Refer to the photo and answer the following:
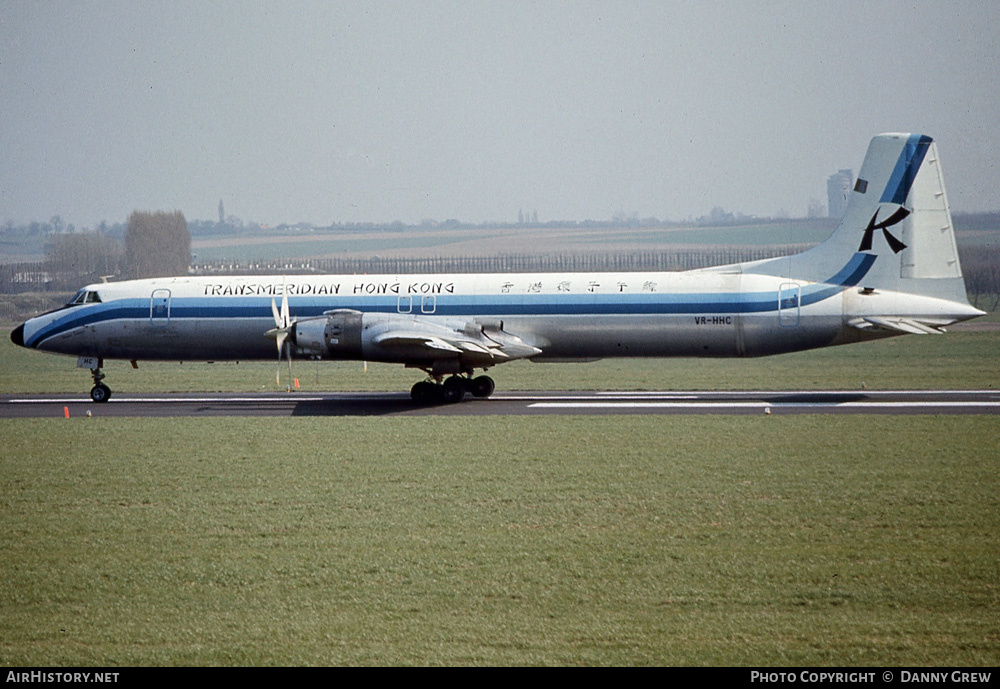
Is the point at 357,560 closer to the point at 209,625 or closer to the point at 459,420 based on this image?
the point at 209,625

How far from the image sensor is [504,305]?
33.8 meters

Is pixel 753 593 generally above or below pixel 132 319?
below

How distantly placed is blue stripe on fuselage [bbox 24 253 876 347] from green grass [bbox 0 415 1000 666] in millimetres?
7992

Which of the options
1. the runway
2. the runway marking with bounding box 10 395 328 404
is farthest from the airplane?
the runway

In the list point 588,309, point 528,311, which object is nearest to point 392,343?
point 528,311

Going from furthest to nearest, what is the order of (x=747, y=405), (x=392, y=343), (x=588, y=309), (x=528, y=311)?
(x=528, y=311)
(x=588, y=309)
(x=392, y=343)
(x=747, y=405)

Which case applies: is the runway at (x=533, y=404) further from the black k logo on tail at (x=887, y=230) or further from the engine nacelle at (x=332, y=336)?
the black k logo on tail at (x=887, y=230)

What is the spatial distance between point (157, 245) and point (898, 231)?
96.3 meters

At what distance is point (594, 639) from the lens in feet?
36.0

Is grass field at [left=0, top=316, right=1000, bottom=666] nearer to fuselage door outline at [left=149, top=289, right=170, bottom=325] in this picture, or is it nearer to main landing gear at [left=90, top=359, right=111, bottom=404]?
main landing gear at [left=90, top=359, right=111, bottom=404]

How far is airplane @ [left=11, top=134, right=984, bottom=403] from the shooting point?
105ft

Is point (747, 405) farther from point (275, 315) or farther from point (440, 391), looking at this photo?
point (275, 315)

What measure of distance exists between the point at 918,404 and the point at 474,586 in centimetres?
2218
